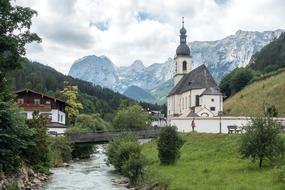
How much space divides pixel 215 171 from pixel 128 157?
12586 mm

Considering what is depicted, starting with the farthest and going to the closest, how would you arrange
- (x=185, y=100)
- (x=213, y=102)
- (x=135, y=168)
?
(x=185, y=100)
(x=213, y=102)
(x=135, y=168)

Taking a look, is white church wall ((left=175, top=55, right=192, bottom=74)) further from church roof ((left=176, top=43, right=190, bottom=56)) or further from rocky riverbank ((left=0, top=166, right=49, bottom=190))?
rocky riverbank ((left=0, top=166, right=49, bottom=190))

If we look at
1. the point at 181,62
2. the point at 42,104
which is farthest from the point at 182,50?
the point at 42,104

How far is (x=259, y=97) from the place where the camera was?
339ft

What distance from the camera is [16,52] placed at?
34.4 meters

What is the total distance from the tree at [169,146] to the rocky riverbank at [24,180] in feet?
34.2

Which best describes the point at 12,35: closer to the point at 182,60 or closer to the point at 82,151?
the point at 82,151

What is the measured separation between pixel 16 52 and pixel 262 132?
59.0 ft

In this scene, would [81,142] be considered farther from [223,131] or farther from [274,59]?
[274,59]

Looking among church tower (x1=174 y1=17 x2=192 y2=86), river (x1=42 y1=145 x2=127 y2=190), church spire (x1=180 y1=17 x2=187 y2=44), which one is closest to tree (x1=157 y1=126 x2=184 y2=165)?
river (x1=42 y1=145 x2=127 y2=190)

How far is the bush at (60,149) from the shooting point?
5900cm

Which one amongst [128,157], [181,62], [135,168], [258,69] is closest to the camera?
[135,168]

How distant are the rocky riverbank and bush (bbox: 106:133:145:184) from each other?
706 cm

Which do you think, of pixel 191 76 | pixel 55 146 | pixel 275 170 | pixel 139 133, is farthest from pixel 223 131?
pixel 191 76
